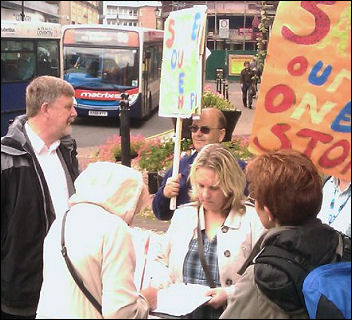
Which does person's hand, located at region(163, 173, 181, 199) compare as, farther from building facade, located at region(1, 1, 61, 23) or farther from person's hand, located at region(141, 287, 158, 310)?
building facade, located at region(1, 1, 61, 23)

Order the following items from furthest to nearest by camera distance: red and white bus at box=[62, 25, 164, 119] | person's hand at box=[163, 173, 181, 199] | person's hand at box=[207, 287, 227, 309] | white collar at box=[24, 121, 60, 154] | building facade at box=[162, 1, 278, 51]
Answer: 1. red and white bus at box=[62, 25, 164, 119]
2. building facade at box=[162, 1, 278, 51]
3. person's hand at box=[163, 173, 181, 199]
4. white collar at box=[24, 121, 60, 154]
5. person's hand at box=[207, 287, 227, 309]

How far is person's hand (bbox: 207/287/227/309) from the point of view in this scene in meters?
2.49

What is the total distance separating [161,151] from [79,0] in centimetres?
4367

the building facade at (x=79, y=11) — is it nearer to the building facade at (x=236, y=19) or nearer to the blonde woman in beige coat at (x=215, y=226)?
the building facade at (x=236, y=19)

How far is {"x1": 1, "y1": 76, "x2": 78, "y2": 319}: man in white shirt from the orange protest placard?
136cm

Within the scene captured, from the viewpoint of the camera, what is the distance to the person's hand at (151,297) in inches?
93.0

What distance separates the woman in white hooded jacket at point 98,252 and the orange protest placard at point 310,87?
0.55 m

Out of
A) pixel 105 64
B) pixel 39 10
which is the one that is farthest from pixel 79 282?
pixel 39 10

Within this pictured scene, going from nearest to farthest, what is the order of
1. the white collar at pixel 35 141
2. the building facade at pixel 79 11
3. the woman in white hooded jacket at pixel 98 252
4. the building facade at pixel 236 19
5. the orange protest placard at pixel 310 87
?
the orange protest placard at pixel 310 87 < the woman in white hooded jacket at pixel 98 252 < the white collar at pixel 35 141 < the building facade at pixel 236 19 < the building facade at pixel 79 11

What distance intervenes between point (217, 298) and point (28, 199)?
43.1 inches

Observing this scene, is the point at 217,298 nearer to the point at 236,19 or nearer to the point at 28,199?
the point at 28,199

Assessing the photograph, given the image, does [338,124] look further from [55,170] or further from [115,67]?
[115,67]

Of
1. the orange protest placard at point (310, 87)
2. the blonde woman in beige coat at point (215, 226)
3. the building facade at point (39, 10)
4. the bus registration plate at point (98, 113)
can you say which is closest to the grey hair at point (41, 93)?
the blonde woman in beige coat at point (215, 226)

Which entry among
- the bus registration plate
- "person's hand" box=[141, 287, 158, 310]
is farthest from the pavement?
"person's hand" box=[141, 287, 158, 310]
